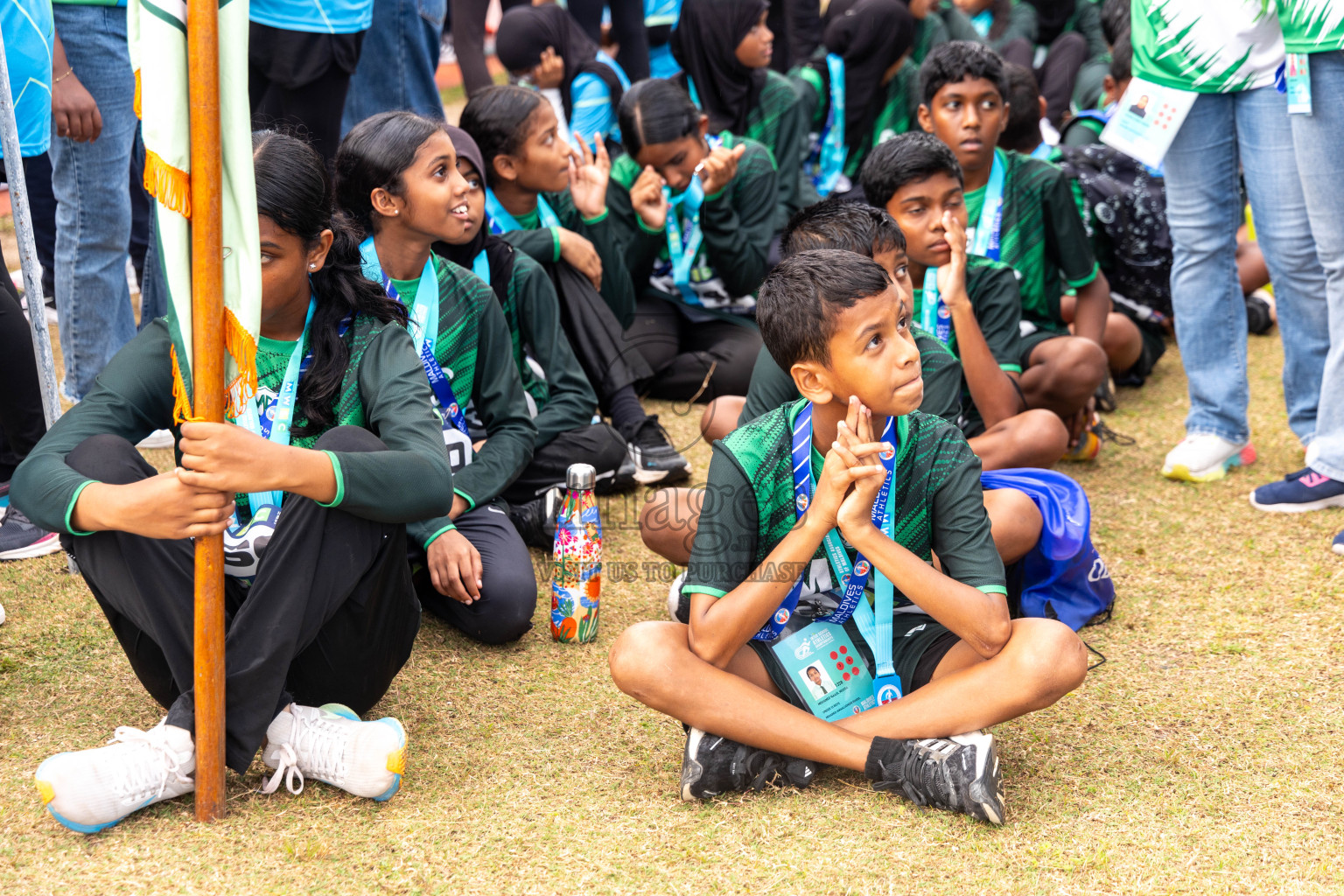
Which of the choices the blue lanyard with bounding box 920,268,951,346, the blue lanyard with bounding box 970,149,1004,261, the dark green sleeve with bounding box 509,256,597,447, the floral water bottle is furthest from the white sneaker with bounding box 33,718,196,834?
the blue lanyard with bounding box 970,149,1004,261

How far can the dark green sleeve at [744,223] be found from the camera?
4777 mm

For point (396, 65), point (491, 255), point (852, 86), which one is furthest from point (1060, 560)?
point (852, 86)

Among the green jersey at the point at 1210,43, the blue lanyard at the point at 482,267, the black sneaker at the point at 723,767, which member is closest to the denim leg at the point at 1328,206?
the green jersey at the point at 1210,43

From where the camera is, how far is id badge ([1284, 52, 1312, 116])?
11.1 ft

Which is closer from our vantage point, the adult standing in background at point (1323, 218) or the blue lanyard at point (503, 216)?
the adult standing in background at point (1323, 218)

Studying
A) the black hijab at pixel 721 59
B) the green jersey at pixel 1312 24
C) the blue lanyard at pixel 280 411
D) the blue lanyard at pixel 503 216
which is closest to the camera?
the blue lanyard at pixel 280 411

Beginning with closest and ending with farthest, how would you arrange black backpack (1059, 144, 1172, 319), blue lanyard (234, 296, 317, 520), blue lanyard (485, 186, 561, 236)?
1. blue lanyard (234, 296, 317, 520)
2. blue lanyard (485, 186, 561, 236)
3. black backpack (1059, 144, 1172, 319)

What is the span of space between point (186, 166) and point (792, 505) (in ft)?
4.20

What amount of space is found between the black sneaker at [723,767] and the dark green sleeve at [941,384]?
1050 mm

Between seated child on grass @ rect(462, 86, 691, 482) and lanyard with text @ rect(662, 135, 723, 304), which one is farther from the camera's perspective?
lanyard with text @ rect(662, 135, 723, 304)

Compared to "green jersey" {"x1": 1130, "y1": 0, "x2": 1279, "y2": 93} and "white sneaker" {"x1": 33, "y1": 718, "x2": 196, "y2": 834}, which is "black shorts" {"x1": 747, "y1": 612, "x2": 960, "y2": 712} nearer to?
"white sneaker" {"x1": 33, "y1": 718, "x2": 196, "y2": 834}

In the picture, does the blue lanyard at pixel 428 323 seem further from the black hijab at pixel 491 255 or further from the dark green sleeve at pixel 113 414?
the dark green sleeve at pixel 113 414

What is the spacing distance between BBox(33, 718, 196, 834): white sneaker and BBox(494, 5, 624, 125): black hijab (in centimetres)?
431

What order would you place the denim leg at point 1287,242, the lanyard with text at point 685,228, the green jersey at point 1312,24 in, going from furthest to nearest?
the lanyard with text at point 685,228 < the denim leg at point 1287,242 < the green jersey at point 1312,24
